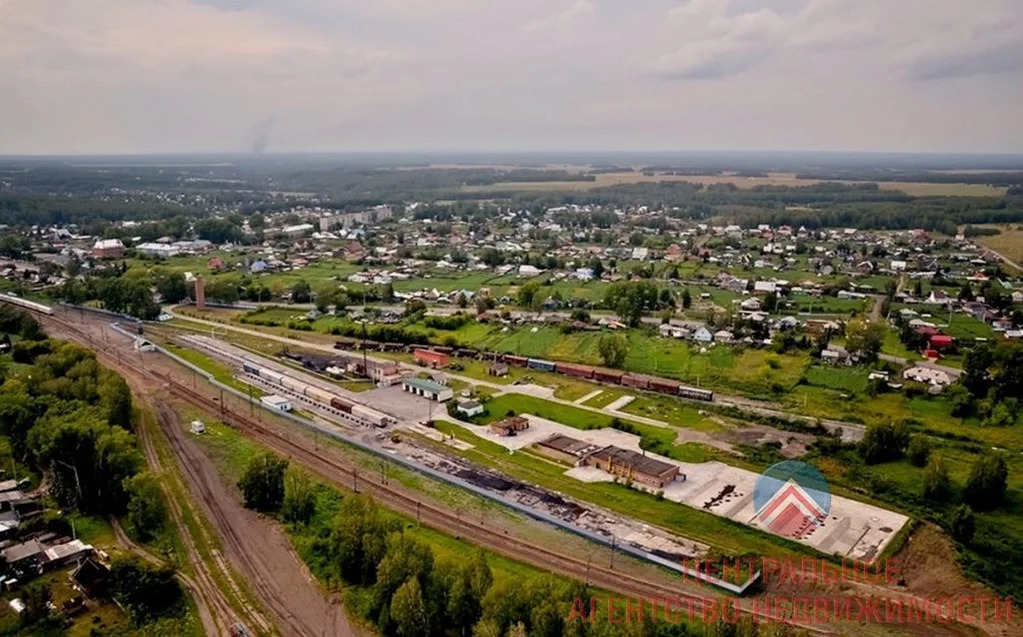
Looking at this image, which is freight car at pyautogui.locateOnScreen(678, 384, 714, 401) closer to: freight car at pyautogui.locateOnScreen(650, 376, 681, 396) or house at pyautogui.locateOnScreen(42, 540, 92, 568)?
freight car at pyautogui.locateOnScreen(650, 376, 681, 396)

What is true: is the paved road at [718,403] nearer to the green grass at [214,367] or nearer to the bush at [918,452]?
the bush at [918,452]

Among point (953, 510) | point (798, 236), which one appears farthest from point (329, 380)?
point (798, 236)

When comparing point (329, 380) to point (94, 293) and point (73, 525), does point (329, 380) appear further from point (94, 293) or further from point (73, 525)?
point (94, 293)

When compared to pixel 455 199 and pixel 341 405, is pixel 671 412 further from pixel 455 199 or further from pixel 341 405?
pixel 455 199

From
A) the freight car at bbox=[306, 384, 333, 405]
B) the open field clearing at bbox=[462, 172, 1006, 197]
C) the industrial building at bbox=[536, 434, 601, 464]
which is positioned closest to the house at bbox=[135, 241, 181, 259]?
the freight car at bbox=[306, 384, 333, 405]

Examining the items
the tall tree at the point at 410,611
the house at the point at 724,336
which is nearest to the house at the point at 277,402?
the tall tree at the point at 410,611

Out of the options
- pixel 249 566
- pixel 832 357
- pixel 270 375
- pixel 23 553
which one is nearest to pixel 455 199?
pixel 270 375
